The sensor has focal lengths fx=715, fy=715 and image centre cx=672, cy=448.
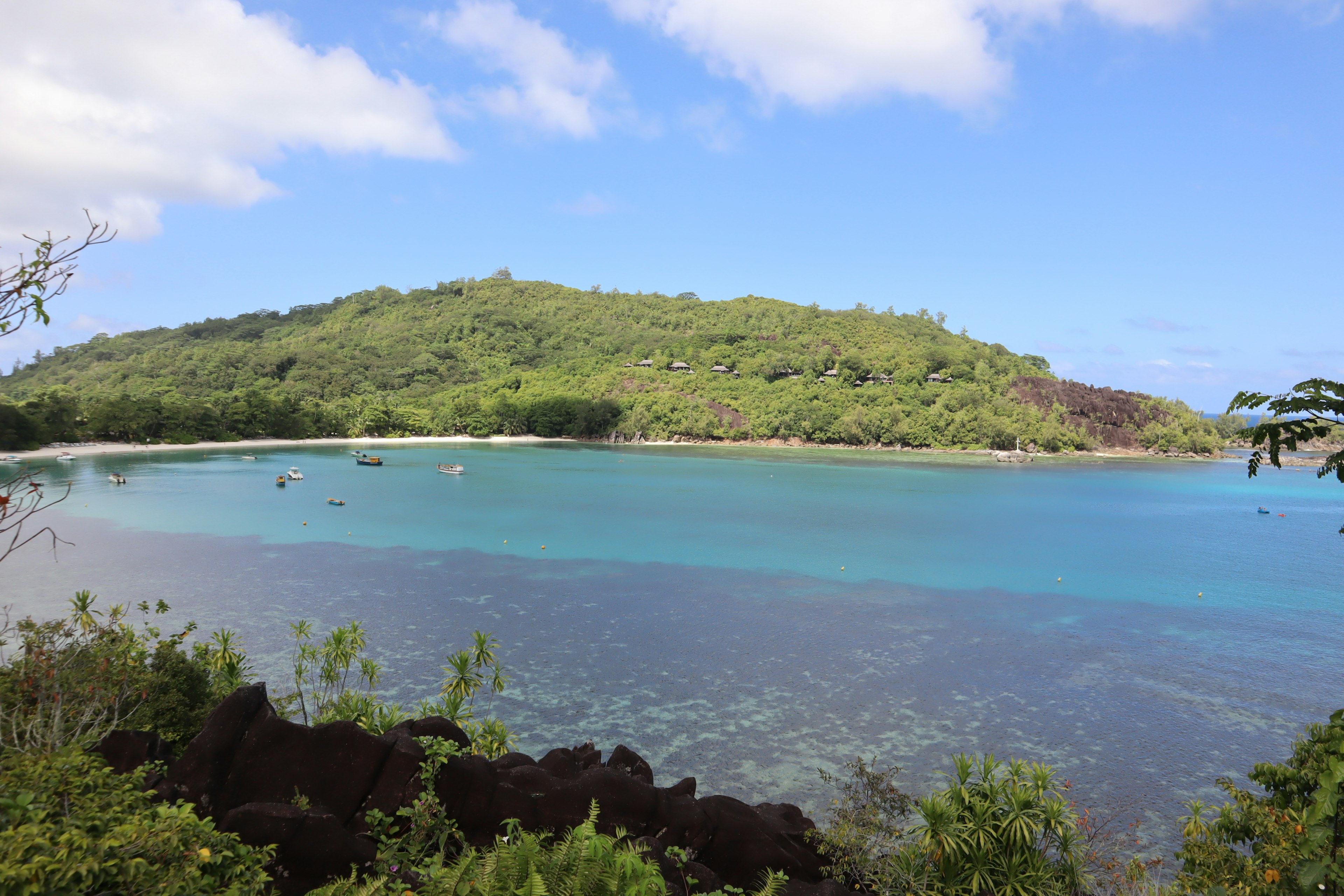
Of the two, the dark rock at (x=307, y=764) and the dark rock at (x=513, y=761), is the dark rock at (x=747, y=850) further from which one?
the dark rock at (x=307, y=764)

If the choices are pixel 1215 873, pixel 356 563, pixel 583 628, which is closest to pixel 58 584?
pixel 356 563

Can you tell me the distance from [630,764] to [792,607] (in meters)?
14.4

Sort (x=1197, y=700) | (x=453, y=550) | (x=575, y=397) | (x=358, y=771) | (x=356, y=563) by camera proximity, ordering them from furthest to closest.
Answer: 1. (x=575, y=397)
2. (x=453, y=550)
3. (x=356, y=563)
4. (x=1197, y=700)
5. (x=358, y=771)

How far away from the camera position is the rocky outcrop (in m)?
6.74

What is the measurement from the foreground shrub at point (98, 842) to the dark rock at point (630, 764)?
5268mm

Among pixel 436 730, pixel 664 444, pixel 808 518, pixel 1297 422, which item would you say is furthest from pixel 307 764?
pixel 664 444

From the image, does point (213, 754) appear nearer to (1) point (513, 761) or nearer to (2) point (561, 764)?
(1) point (513, 761)

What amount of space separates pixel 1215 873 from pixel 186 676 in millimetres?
12458

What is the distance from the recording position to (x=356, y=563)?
1099 inches

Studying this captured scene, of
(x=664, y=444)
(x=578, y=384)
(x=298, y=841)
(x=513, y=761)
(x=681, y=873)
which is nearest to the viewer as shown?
(x=298, y=841)

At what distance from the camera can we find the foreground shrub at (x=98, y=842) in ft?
11.8

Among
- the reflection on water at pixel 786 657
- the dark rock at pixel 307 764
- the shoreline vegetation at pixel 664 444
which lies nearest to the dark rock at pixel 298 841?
the dark rock at pixel 307 764

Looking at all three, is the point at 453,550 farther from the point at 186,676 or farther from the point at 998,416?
the point at 998,416

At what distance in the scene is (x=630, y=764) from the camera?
9.85m
